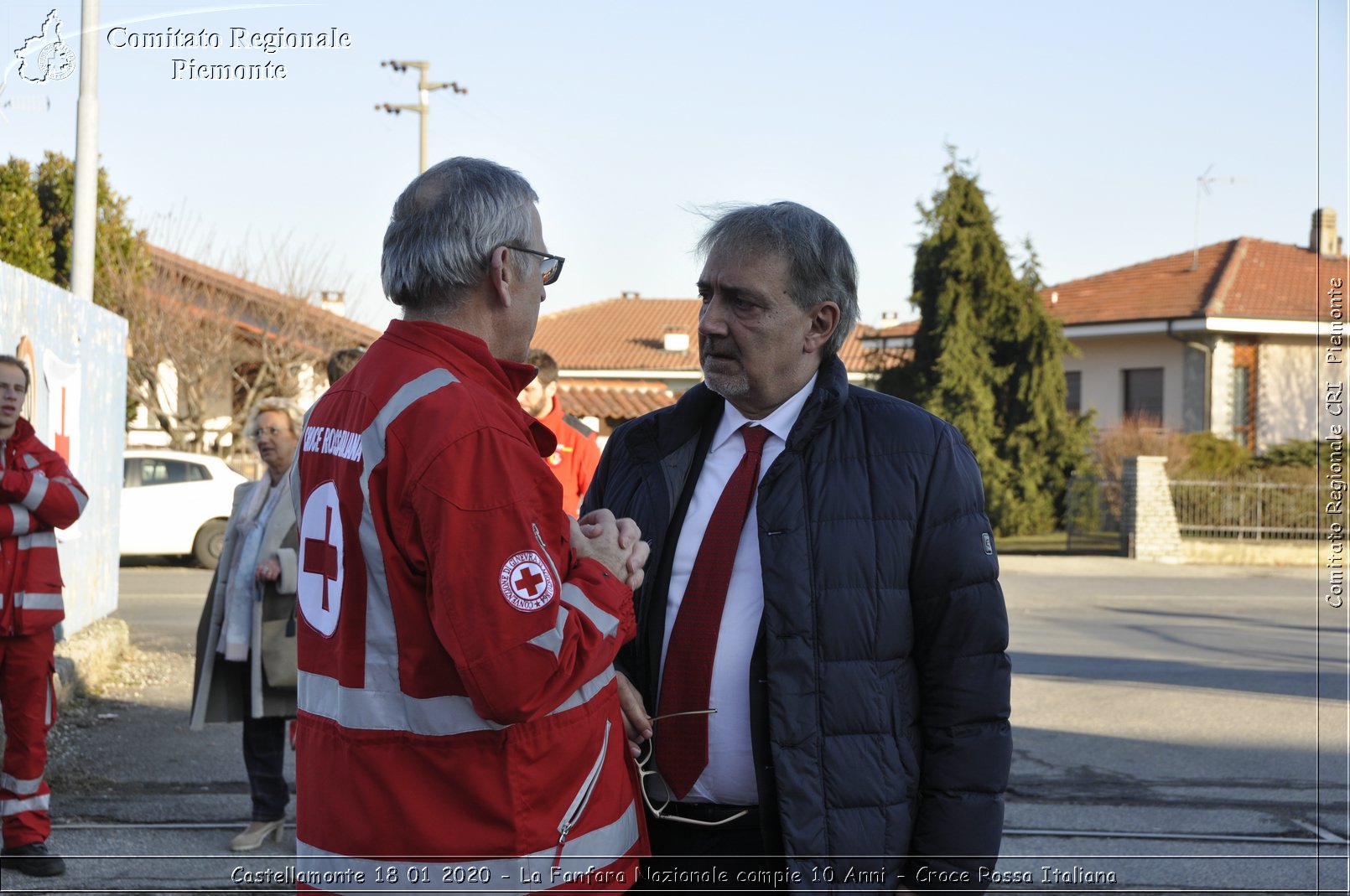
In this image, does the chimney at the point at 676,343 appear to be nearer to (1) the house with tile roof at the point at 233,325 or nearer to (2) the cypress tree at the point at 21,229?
(1) the house with tile roof at the point at 233,325

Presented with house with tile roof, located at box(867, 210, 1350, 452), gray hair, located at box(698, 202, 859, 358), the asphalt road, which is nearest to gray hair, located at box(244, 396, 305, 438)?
the asphalt road

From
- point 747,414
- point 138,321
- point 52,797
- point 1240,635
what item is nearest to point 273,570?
point 52,797

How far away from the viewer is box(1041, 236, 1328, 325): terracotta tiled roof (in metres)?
34.0

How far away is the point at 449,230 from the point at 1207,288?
3691cm

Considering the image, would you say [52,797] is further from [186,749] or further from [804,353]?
[804,353]

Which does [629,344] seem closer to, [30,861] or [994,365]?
[994,365]

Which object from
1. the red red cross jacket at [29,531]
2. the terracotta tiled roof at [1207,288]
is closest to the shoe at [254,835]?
the red red cross jacket at [29,531]

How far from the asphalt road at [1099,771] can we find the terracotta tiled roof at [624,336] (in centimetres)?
3036

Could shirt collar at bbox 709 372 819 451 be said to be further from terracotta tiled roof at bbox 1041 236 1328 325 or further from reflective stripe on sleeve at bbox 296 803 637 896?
terracotta tiled roof at bbox 1041 236 1328 325

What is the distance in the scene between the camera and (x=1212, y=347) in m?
33.4

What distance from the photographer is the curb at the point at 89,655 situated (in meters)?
8.17

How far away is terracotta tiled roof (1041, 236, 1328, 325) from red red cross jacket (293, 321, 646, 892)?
3379 cm

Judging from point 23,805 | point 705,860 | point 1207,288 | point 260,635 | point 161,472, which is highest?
point 1207,288

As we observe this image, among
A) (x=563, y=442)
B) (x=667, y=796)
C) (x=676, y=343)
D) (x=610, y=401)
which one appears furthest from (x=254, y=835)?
(x=676, y=343)
